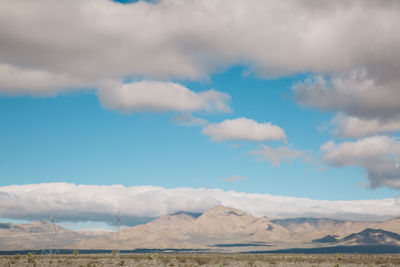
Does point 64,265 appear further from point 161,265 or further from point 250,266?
point 250,266

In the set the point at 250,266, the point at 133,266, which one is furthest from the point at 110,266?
the point at 250,266

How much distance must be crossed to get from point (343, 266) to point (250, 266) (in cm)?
1800

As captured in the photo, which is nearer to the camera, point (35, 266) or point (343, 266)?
point (35, 266)

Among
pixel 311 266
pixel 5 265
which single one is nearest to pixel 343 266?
pixel 311 266

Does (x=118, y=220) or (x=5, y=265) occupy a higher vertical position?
(x=118, y=220)

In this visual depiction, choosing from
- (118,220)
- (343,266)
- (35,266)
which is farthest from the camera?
(118,220)

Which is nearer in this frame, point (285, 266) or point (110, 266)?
point (110, 266)

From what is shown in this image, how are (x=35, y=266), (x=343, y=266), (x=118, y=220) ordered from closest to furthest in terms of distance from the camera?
1. (x=35, y=266)
2. (x=343, y=266)
3. (x=118, y=220)

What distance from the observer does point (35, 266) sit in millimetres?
83875

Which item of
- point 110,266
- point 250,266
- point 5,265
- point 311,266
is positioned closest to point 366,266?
point 311,266

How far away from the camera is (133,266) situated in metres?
86.8

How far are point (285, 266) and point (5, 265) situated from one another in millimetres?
54378

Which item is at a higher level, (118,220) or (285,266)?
(118,220)

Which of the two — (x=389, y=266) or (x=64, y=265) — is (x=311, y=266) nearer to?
(x=389, y=266)
